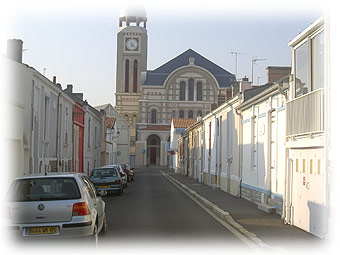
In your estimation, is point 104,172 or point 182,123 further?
point 182,123

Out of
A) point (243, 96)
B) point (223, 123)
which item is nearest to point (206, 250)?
point (243, 96)

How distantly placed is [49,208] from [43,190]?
1.45 ft

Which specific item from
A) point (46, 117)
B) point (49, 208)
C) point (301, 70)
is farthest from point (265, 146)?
point (46, 117)

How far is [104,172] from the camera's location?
25.2 meters

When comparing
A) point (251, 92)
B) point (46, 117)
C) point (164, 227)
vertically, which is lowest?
point (164, 227)

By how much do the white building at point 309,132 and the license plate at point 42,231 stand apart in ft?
17.8

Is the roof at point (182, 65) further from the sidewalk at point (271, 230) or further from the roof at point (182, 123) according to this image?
the sidewalk at point (271, 230)

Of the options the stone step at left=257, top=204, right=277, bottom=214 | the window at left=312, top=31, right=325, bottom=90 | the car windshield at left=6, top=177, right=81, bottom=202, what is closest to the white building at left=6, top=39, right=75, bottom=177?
the car windshield at left=6, top=177, right=81, bottom=202

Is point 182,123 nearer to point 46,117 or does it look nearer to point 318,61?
point 46,117

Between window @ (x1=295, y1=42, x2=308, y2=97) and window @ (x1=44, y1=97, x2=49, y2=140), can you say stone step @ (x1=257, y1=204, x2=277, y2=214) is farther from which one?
window @ (x1=44, y1=97, x2=49, y2=140)

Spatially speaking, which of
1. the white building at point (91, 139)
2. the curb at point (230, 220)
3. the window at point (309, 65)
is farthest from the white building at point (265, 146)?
the white building at point (91, 139)

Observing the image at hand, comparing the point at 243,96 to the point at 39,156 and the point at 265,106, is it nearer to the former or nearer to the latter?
the point at 265,106

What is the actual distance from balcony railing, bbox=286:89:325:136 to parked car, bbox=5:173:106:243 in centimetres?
518

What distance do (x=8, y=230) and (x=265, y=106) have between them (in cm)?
1071
